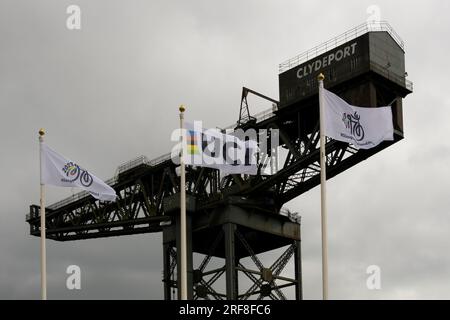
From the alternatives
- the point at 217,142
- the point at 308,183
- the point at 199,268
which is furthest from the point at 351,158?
the point at 217,142

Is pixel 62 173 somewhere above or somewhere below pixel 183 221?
above

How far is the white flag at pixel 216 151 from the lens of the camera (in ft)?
145

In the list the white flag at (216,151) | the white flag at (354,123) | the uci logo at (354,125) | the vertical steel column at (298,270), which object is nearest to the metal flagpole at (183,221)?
the white flag at (216,151)

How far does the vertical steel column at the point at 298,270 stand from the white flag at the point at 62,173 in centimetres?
3477

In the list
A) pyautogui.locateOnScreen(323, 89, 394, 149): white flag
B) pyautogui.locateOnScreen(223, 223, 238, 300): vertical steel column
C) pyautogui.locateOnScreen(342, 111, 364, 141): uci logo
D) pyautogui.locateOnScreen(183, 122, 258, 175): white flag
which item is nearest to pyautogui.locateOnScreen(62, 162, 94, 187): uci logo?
pyautogui.locateOnScreen(183, 122, 258, 175): white flag

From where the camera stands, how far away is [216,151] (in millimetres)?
46156

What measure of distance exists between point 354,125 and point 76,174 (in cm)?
1297

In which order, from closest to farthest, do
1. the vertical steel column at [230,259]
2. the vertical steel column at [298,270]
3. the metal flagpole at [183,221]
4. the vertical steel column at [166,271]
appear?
1. the metal flagpole at [183,221]
2. the vertical steel column at [230,259]
3. the vertical steel column at [298,270]
4. the vertical steel column at [166,271]

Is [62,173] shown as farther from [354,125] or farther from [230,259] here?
[230,259]

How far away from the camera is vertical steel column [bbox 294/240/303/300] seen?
79.1 m

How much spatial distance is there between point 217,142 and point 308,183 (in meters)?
28.5

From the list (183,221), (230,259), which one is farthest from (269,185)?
(183,221)

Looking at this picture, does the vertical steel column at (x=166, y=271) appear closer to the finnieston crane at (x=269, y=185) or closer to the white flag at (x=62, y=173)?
the finnieston crane at (x=269, y=185)

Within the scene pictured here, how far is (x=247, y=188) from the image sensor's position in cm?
7681
